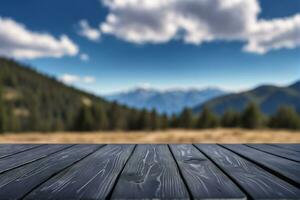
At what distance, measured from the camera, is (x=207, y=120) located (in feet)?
150

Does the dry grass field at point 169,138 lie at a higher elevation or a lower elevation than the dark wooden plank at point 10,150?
lower

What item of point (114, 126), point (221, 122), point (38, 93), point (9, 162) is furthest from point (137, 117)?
point (38, 93)

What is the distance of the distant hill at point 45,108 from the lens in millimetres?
47938

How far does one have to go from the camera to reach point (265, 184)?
1040mm

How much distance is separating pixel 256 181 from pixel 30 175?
1.26m

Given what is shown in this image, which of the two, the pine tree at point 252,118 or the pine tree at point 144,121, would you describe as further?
the pine tree at point 144,121

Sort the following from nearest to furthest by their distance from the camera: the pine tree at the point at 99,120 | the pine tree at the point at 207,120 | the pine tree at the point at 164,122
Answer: the pine tree at the point at 99,120
the pine tree at the point at 207,120
the pine tree at the point at 164,122

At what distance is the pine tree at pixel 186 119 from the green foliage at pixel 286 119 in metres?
16.5

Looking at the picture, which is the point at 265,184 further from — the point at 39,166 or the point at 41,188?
the point at 39,166

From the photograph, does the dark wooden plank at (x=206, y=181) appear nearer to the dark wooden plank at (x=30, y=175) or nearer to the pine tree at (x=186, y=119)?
the dark wooden plank at (x=30, y=175)

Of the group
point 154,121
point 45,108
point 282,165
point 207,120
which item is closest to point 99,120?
point 154,121

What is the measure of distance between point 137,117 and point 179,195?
160 feet

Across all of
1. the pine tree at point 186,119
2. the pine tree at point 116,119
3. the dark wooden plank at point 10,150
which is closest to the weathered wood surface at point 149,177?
the dark wooden plank at point 10,150

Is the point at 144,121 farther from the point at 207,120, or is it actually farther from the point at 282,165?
the point at 282,165
